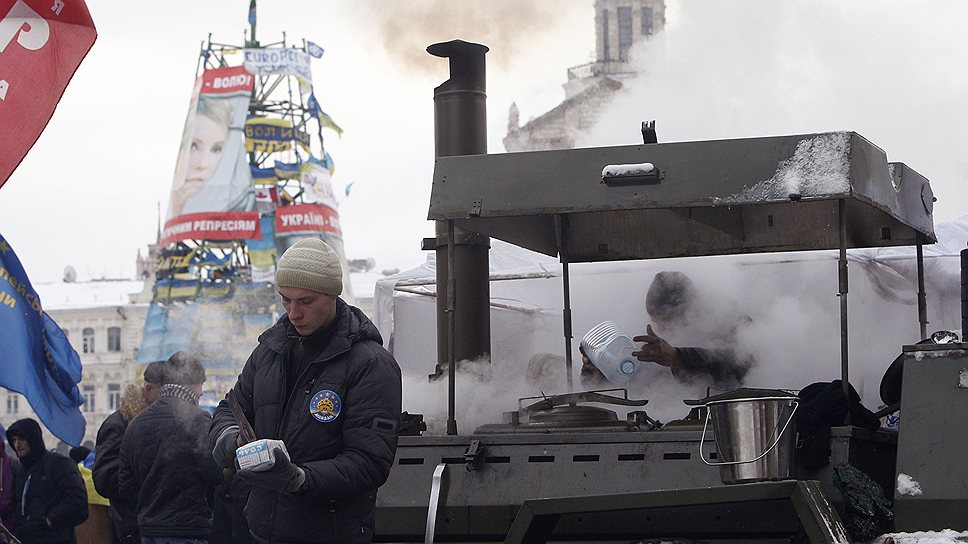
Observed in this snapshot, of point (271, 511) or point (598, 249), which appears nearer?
point (271, 511)

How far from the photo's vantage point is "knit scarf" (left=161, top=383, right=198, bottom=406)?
858 centimetres

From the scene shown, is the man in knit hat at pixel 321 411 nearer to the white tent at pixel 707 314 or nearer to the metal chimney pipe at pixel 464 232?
the white tent at pixel 707 314

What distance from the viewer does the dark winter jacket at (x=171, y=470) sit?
27.3 feet

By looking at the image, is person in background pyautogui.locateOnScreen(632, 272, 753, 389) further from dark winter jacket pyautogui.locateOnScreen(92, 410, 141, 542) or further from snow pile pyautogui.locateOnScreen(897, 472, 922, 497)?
dark winter jacket pyautogui.locateOnScreen(92, 410, 141, 542)

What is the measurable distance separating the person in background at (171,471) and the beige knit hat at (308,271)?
11.9 ft

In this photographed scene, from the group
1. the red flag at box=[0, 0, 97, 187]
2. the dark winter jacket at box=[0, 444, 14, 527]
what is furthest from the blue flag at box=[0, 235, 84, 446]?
the red flag at box=[0, 0, 97, 187]

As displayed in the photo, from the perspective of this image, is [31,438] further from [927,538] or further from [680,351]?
[927,538]

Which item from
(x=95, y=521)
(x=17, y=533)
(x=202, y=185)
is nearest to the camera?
(x=17, y=533)

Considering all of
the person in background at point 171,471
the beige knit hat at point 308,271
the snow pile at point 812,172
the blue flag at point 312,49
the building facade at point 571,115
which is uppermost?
the blue flag at point 312,49

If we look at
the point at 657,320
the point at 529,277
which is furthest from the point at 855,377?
the point at 529,277

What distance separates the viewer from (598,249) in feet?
27.9

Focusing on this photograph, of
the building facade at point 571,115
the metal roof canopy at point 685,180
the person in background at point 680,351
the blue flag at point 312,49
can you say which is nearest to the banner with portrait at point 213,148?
the blue flag at point 312,49

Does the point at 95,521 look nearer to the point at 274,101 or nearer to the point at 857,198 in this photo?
the point at 857,198

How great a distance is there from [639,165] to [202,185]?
60.8 metres
